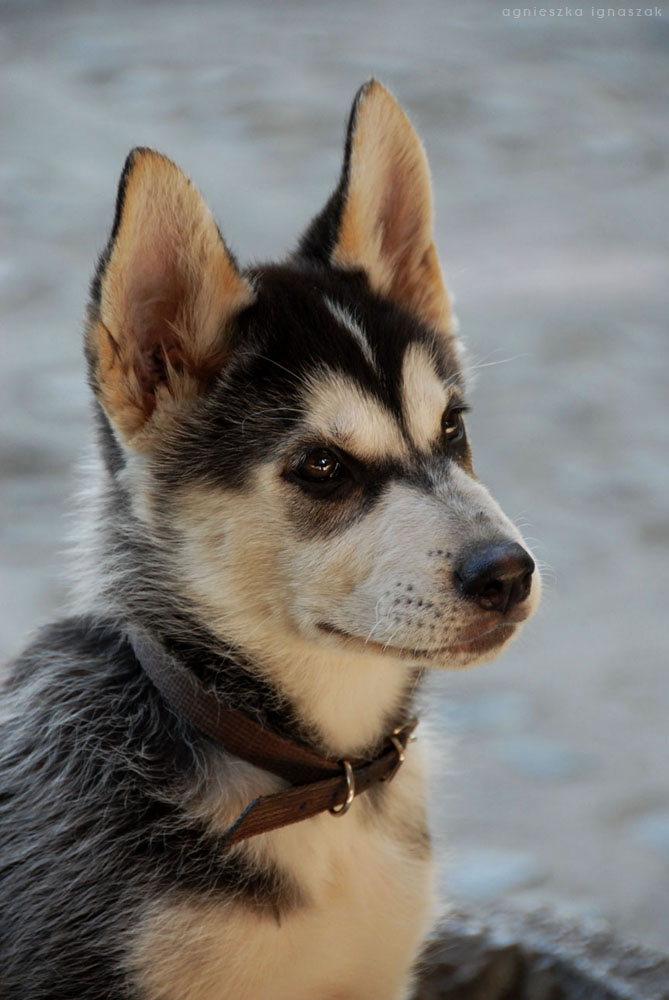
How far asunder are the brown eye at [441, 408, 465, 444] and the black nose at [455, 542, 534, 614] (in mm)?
430

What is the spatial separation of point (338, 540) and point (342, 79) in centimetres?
559

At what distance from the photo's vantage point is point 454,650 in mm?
2383

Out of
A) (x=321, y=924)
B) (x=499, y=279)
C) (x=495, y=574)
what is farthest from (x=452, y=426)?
(x=499, y=279)

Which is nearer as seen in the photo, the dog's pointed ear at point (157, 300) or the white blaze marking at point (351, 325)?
the dog's pointed ear at point (157, 300)

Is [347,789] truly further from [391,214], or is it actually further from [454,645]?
[391,214]

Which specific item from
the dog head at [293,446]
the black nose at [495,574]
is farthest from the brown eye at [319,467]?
the black nose at [495,574]

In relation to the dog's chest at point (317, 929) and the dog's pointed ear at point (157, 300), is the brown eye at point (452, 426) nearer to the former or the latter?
the dog's pointed ear at point (157, 300)

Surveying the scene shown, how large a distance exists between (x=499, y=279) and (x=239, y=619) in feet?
14.6

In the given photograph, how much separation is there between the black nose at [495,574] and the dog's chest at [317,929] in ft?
1.93

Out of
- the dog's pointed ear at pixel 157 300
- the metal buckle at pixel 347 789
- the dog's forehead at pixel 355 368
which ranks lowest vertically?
the metal buckle at pixel 347 789

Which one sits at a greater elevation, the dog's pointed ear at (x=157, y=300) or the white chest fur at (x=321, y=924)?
the dog's pointed ear at (x=157, y=300)

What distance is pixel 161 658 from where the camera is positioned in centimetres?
255

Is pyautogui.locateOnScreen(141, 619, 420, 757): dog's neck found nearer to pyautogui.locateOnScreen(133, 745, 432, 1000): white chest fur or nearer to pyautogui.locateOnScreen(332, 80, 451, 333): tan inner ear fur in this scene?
pyautogui.locateOnScreen(133, 745, 432, 1000): white chest fur

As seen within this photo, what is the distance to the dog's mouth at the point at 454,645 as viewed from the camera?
2.37 m
